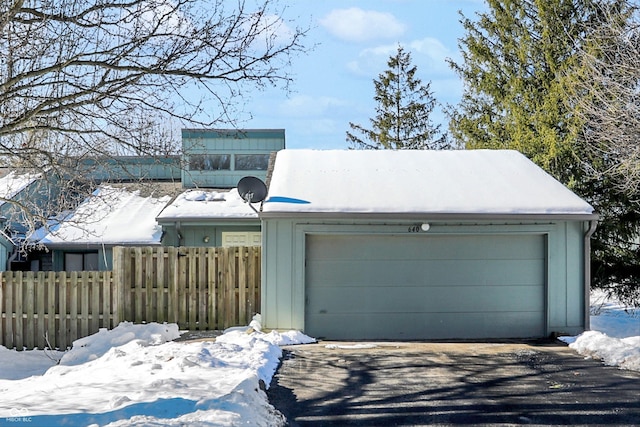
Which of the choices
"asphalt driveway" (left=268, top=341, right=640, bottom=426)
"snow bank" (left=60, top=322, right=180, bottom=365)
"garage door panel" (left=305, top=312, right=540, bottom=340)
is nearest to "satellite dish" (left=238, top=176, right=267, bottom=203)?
"garage door panel" (left=305, top=312, right=540, bottom=340)

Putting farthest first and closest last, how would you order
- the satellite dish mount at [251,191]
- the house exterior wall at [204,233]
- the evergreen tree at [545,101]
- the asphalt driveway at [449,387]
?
1. the house exterior wall at [204,233]
2. the evergreen tree at [545,101]
3. the satellite dish mount at [251,191]
4. the asphalt driveway at [449,387]

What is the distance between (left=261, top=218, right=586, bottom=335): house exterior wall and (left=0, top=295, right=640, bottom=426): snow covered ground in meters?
0.63

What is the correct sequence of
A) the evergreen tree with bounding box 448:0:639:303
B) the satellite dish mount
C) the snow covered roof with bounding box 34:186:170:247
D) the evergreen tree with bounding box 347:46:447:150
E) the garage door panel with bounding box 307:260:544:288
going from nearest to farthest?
the garage door panel with bounding box 307:260:544:288
the satellite dish mount
the snow covered roof with bounding box 34:186:170:247
the evergreen tree with bounding box 448:0:639:303
the evergreen tree with bounding box 347:46:447:150

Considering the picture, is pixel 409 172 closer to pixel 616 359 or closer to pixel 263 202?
pixel 263 202

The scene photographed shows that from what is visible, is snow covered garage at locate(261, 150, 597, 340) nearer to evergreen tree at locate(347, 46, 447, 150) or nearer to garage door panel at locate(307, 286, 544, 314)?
garage door panel at locate(307, 286, 544, 314)

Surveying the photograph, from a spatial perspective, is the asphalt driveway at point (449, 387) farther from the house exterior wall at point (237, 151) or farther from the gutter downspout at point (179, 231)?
the house exterior wall at point (237, 151)

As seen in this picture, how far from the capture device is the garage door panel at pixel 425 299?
12.0m

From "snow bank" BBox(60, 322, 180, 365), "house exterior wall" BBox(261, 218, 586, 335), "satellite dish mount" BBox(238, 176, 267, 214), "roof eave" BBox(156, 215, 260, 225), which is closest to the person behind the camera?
"snow bank" BBox(60, 322, 180, 365)

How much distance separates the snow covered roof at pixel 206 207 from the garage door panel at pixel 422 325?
6.15 meters

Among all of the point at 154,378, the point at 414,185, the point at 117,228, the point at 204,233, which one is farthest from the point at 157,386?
the point at 117,228

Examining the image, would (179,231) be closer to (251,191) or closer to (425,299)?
(251,191)

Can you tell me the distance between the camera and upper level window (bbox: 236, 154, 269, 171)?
76.0 ft

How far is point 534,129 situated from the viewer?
64.8 feet

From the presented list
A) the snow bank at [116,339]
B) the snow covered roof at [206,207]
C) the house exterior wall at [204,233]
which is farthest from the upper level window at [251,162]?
the snow bank at [116,339]
